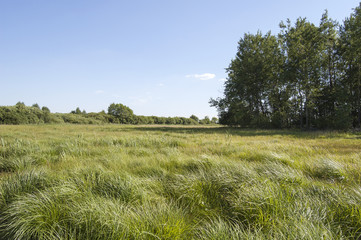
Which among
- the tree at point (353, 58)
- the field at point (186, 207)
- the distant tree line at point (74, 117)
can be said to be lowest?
the field at point (186, 207)

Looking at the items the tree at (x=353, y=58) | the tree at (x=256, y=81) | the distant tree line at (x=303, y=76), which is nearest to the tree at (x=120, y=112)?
the tree at (x=256, y=81)

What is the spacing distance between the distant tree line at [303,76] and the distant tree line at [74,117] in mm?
26134

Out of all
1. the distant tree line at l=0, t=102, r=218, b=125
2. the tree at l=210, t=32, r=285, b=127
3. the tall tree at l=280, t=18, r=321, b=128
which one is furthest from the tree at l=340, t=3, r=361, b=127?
the distant tree line at l=0, t=102, r=218, b=125

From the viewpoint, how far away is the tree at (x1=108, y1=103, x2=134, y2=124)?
2817 inches

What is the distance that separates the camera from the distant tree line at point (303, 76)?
18266 millimetres

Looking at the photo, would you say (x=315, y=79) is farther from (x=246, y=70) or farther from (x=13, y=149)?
(x=13, y=149)

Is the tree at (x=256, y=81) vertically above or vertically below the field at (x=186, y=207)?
above

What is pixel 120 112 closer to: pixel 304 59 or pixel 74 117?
pixel 74 117

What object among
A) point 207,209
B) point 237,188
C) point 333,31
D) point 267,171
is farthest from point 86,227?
point 333,31

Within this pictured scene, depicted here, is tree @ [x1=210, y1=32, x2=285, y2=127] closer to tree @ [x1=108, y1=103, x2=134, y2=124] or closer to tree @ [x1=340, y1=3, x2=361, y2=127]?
tree @ [x1=340, y1=3, x2=361, y2=127]

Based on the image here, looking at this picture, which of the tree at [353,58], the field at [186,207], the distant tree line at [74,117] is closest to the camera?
the field at [186,207]

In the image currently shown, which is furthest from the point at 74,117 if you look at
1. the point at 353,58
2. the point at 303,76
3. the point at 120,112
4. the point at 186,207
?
the point at 353,58

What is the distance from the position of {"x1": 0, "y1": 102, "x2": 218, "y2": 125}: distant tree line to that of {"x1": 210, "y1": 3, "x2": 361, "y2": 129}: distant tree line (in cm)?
2613

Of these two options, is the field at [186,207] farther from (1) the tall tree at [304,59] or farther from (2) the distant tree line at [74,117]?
(2) the distant tree line at [74,117]
